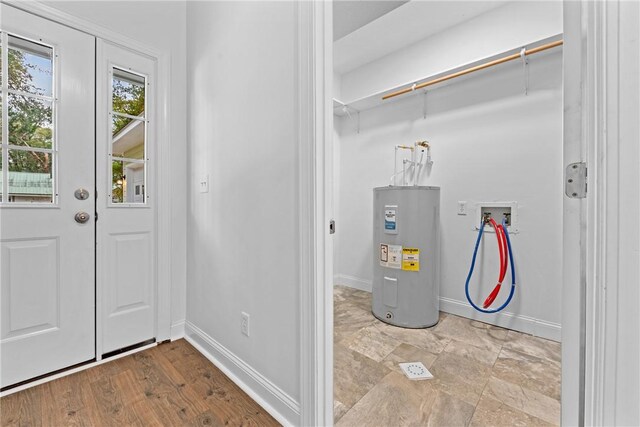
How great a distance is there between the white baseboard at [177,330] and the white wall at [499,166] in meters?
2.23

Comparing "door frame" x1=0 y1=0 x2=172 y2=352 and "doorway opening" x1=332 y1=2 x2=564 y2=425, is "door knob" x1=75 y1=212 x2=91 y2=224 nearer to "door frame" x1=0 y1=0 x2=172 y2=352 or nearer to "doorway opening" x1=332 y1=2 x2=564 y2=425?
"door frame" x1=0 y1=0 x2=172 y2=352

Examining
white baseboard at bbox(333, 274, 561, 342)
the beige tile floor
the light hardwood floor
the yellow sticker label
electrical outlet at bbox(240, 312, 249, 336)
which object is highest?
the yellow sticker label

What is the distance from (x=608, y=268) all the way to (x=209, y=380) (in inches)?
67.5

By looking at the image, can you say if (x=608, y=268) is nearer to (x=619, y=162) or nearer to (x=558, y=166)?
(x=619, y=162)

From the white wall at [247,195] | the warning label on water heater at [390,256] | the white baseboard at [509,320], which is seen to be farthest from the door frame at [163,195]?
the white baseboard at [509,320]

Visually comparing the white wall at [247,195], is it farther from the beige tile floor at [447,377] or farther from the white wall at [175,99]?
the beige tile floor at [447,377]

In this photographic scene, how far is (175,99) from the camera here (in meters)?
1.98

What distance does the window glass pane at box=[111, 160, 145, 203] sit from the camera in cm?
177

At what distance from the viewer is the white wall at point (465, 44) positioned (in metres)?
1.99

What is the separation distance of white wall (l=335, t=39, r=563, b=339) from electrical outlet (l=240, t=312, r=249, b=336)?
193 cm

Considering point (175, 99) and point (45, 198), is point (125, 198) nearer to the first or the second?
point (45, 198)

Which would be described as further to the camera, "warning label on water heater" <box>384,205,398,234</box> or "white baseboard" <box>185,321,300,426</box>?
"warning label on water heater" <box>384,205,398,234</box>

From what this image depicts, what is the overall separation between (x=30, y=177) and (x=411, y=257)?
2474 millimetres

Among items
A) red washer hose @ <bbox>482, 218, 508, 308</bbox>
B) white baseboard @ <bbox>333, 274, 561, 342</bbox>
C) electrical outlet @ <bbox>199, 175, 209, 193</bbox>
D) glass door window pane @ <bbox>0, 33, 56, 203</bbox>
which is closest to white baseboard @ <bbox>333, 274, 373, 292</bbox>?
white baseboard @ <bbox>333, 274, 561, 342</bbox>
